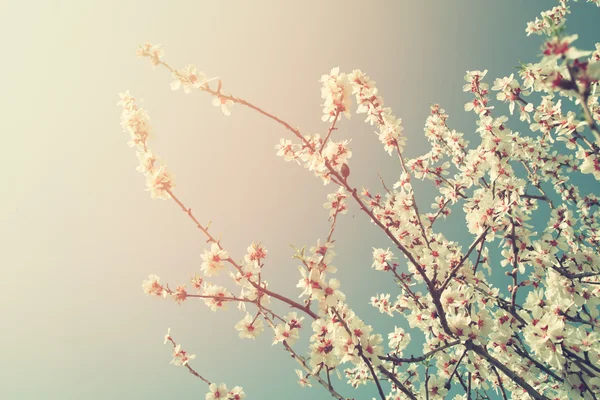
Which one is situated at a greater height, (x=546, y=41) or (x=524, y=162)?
(x=524, y=162)

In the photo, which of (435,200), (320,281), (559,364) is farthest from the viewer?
(435,200)

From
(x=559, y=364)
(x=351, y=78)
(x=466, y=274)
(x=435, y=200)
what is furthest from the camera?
(x=435, y=200)

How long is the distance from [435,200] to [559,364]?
10.4 ft

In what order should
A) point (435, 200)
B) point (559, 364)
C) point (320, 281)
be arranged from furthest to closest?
point (435, 200) → point (559, 364) → point (320, 281)

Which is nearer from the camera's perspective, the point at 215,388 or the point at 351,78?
the point at 351,78

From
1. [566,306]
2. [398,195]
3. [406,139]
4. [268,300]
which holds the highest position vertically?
[406,139]

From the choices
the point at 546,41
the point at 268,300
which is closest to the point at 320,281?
the point at 268,300

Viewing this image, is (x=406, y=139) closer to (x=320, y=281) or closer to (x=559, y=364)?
(x=320, y=281)

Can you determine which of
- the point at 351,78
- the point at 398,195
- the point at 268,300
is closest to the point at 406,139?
the point at 398,195

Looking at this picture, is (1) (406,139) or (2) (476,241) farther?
(1) (406,139)

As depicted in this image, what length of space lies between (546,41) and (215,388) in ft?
16.4

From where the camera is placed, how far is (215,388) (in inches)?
177

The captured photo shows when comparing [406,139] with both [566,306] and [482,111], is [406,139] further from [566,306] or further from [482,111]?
[566,306]

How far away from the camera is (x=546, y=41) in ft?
4.70
